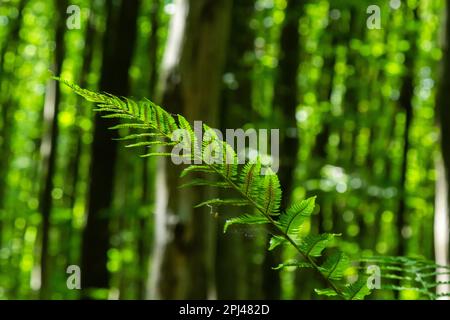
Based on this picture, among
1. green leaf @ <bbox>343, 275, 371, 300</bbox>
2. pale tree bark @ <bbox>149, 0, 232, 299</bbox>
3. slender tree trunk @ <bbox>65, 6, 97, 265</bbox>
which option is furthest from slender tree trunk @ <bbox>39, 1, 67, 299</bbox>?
green leaf @ <bbox>343, 275, 371, 300</bbox>

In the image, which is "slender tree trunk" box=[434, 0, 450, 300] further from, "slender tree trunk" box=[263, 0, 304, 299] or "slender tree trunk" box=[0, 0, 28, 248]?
"slender tree trunk" box=[0, 0, 28, 248]

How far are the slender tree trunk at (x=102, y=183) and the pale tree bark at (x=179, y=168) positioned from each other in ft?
10.7

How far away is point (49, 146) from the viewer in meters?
8.78

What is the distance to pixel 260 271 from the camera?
340 inches

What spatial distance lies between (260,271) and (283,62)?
2990 millimetres

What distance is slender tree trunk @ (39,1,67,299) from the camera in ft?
28.2

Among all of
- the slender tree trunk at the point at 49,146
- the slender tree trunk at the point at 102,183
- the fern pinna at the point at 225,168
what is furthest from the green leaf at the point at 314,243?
the slender tree trunk at the point at 49,146

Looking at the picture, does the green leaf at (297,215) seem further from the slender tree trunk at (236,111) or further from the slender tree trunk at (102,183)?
the slender tree trunk at (102,183)

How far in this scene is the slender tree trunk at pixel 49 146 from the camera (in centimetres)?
860

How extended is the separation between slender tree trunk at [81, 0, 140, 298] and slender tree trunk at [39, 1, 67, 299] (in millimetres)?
1470

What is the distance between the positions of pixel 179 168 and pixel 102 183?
363 cm

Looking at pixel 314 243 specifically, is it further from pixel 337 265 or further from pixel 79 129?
pixel 79 129

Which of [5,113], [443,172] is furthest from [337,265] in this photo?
[5,113]
